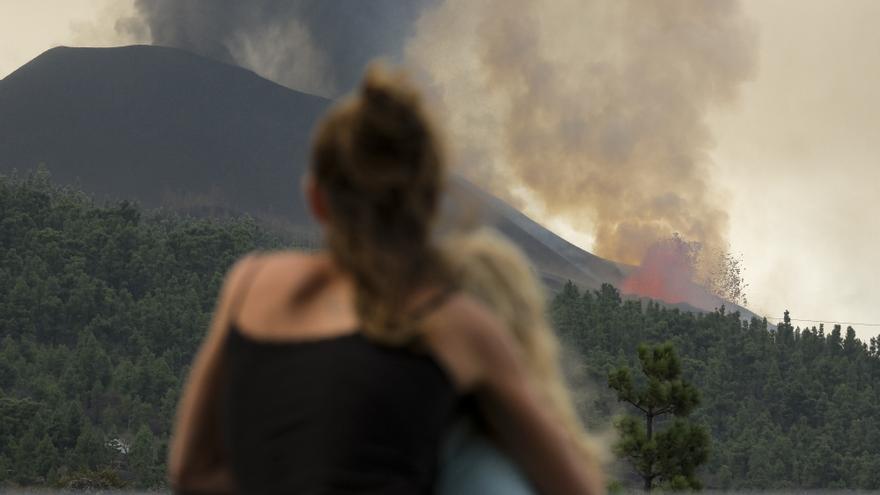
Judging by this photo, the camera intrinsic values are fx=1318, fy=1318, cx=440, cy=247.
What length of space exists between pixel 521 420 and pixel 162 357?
386ft

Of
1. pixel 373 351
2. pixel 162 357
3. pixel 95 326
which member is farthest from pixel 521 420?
pixel 95 326

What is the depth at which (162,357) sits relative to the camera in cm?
11594

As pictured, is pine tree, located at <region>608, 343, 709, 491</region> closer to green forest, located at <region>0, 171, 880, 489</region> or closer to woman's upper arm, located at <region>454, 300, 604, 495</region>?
woman's upper arm, located at <region>454, 300, 604, 495</region>

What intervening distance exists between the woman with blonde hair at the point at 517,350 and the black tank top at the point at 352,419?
0.13ft

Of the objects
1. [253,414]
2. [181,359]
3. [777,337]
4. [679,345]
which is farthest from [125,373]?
[253,414]

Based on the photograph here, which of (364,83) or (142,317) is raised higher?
(142,317)

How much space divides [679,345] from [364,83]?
423 ft

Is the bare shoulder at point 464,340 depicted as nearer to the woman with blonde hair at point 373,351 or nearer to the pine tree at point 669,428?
the woman with blonde hair at point 373,351

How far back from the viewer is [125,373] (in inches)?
4304

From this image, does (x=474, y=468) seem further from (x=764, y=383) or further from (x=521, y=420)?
(x=764, y=383)

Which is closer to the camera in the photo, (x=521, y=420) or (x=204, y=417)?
(x=521, y=420)

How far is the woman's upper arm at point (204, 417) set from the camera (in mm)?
1419

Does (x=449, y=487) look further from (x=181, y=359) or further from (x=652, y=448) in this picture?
(x=181, y=359)

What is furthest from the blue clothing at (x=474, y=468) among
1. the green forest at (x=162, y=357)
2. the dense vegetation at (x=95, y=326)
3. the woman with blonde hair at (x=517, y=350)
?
the green forest at (x=162, y=357)
